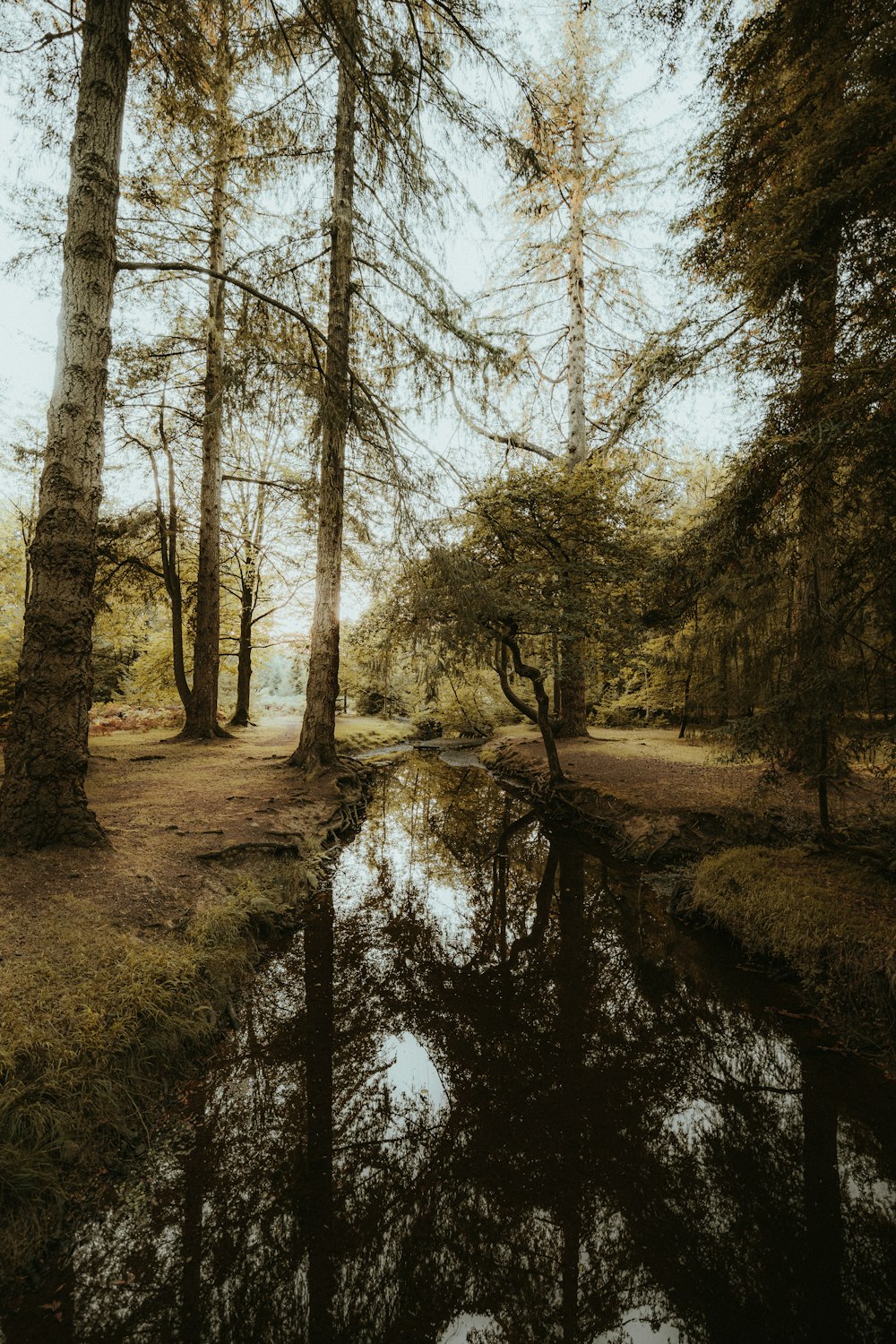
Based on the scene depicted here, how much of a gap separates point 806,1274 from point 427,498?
6.53m

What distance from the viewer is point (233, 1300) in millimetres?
2051

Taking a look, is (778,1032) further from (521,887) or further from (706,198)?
(706,198)

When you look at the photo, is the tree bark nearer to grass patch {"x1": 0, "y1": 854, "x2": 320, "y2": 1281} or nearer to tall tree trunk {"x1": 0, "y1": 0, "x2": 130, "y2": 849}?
tall tree trunk {"x1": 0, "y1": 0, "x2": 130, "y2": 849}

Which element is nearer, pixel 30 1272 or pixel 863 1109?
pixel 30 1272

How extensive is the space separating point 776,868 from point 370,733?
14.5 meters

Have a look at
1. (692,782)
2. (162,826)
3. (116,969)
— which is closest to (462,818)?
(692,782)

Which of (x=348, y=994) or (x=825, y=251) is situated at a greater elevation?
(x=825, y=251)

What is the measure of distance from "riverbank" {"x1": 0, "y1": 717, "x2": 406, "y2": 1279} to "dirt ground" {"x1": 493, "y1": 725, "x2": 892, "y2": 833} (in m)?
4.62

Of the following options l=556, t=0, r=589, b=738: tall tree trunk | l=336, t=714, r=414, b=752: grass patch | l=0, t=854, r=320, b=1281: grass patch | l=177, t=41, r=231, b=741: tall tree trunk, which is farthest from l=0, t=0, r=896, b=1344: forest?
l=336, t=714, r=414, b=752: grass patch

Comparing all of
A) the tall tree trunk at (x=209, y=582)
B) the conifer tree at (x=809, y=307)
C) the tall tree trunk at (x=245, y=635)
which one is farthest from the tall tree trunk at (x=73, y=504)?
the tall tree trunk at (x=245, y=635)

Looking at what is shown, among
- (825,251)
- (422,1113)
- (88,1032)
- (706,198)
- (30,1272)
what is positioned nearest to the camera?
(30,1272)

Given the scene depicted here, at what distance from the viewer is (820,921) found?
13.7 ft

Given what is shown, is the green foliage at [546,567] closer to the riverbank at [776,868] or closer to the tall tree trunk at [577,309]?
the riverbank at [776,868]

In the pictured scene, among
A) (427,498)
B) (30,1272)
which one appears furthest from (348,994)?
(427,498)
